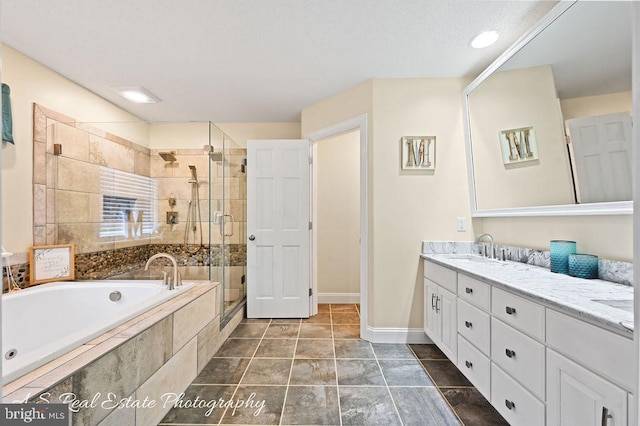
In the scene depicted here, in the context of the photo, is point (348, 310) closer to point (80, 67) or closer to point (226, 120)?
point (226, 120)

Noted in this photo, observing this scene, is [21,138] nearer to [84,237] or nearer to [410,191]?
[84,237]

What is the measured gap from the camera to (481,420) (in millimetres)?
1708

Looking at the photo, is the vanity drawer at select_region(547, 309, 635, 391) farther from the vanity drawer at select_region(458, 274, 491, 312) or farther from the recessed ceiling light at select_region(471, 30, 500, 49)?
the recessed ceiling light at select_region(471, 30, 500, 49)

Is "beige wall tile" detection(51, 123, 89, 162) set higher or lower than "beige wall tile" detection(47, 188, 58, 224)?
higher

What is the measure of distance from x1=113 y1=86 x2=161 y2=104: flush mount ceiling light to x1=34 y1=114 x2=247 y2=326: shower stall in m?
0.34

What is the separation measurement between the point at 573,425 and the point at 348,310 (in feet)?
7.96

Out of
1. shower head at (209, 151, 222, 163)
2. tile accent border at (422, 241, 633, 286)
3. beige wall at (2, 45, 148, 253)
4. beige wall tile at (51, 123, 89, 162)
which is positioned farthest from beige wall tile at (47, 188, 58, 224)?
tile accent border at (422, 241, 633, 286)

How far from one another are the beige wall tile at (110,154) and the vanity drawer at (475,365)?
337 centimetres

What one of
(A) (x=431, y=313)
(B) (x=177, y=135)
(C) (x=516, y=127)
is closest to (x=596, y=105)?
(C) (x=516, y=127)

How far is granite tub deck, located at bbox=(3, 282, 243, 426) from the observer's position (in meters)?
1.20

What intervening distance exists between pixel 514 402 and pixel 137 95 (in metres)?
3.67

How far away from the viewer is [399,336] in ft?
8.63

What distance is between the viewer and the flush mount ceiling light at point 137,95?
2.81 m

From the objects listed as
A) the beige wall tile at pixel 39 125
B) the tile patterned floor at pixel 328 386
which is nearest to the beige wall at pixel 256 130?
the beige wall tile at pixel 39 125
